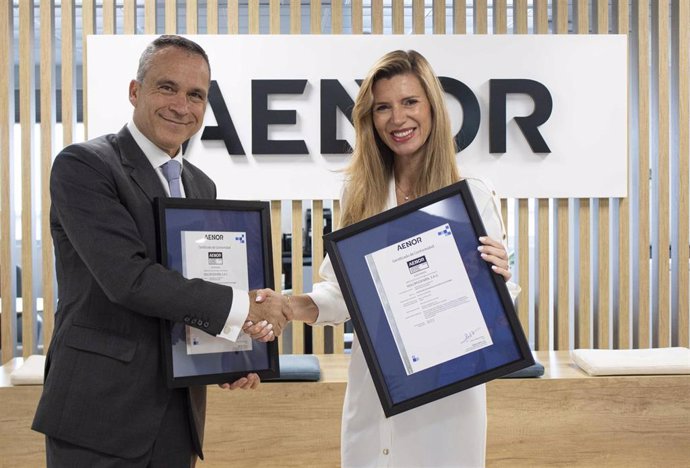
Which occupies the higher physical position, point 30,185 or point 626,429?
point 30,185

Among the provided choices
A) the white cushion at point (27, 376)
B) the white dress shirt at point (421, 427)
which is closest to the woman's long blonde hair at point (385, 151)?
the white dress shirt at point (421, 427)

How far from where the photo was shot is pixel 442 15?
422cm

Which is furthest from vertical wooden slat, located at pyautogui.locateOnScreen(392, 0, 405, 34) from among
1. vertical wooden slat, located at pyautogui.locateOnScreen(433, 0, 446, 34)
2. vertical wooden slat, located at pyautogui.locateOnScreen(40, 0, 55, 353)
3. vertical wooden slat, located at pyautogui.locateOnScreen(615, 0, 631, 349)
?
vertical wooden slat, located at pyautogui.locateOnScreen(40, 0, 55, 353)

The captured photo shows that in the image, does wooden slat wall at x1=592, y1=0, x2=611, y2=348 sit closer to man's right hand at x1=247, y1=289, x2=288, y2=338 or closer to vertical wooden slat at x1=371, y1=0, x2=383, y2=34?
vertical wooden slat at x1=371, y1=0, x2=383, y2=34

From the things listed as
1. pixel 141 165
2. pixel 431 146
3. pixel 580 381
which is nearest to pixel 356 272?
pixel 431 146

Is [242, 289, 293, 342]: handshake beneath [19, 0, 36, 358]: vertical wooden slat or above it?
beneath

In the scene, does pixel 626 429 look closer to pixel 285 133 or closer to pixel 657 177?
pixel 657 177

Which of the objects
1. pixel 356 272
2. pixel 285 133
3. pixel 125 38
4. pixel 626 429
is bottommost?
pixel 626 429

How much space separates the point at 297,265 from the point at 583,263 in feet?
5.19

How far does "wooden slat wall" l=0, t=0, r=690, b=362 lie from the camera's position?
4.08 metres

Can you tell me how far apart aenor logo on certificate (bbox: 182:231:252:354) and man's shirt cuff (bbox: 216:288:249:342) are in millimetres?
66

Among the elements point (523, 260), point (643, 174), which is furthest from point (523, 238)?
point (643, 174)

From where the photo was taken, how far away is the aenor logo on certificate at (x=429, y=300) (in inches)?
80.8

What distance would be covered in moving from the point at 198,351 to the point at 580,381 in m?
2.14
